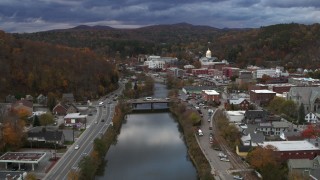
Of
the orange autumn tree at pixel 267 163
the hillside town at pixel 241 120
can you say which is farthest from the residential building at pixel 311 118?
the orange autumn tree at pixel 267 163

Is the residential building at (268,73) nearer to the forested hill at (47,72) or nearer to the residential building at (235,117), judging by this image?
the forested hill at (47,72)

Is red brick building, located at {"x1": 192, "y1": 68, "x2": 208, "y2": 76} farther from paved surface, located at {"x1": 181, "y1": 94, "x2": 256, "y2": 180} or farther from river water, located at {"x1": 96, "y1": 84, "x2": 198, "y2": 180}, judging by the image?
paved surface, located at {"x1": 181, "y1": 94, "x2": 256, "y2": 180}

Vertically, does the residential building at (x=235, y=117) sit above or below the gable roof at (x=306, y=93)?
below

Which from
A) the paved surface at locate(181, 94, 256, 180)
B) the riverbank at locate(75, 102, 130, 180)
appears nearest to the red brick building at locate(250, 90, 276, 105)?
the paved surface at locate(181, 94, 256, 180)

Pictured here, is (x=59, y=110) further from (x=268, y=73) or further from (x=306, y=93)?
(x=268, y=73)

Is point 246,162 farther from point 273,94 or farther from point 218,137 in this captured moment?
point 273,94

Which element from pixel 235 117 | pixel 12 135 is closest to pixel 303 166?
pixel 235 117
